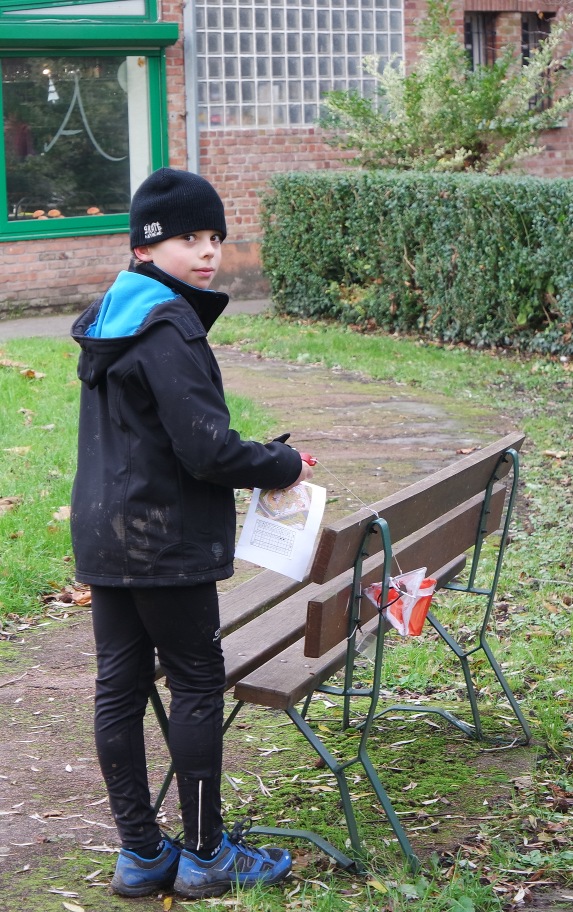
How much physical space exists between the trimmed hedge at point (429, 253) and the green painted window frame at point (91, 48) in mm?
1835

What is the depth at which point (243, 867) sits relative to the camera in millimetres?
3123

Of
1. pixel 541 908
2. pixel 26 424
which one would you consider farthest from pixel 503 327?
pixel 541 908

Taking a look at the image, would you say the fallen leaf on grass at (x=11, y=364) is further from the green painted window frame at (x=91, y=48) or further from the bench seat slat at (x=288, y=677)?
the bench seat slat at (x=288, y=677)

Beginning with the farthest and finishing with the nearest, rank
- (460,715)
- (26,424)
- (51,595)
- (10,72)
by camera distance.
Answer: (10,72) < (26,424) < (51,595) < (460,715)

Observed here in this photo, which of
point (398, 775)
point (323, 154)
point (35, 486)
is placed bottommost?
point (398, 775)

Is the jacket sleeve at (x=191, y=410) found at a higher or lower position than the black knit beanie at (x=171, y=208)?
lower

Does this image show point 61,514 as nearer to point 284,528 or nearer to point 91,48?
point 284,528

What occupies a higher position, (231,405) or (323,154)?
(323,154)

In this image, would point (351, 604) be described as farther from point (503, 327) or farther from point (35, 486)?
point (503, 327)

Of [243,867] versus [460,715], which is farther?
[460,715]

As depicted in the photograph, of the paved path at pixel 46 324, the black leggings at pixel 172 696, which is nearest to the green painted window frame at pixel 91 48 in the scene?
the paved path at pixel 46 324

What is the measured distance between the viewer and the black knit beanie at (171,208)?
3000 millimetres

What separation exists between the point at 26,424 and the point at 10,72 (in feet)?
22.8

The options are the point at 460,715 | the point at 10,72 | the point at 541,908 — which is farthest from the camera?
the point at 10,72
